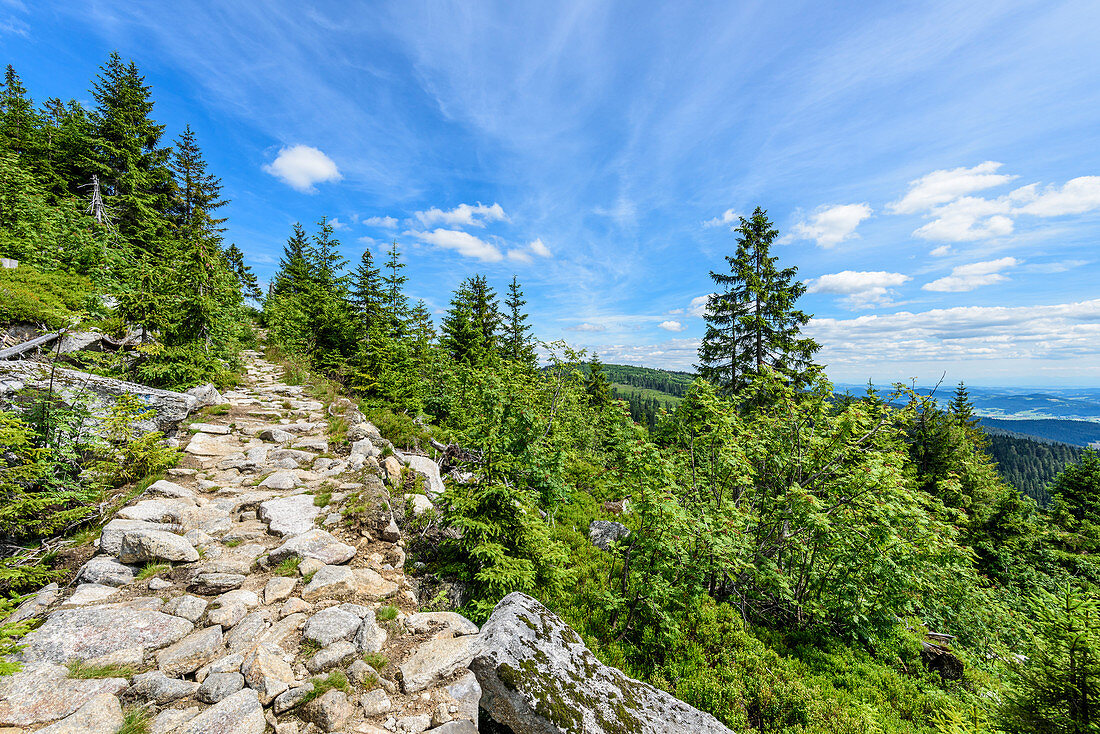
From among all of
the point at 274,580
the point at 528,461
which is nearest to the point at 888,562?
the point at 528,461

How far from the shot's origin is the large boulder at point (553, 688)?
3219 mm

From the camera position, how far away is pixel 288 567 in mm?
4836

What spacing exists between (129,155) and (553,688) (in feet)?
103

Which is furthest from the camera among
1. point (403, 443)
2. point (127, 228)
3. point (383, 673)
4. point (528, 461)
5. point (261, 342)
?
point (261, 342)

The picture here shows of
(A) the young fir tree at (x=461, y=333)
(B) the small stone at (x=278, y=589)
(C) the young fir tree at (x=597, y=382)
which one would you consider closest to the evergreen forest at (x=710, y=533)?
(B) the small stone at (x=278, y=589)

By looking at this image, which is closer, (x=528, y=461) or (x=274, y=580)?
(x=274, y=580)

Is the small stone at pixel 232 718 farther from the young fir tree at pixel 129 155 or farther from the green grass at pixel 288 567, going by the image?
the young fir tree at pixel 129 155

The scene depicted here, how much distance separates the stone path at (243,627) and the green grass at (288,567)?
1 centimetres

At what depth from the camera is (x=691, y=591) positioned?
6.76 m

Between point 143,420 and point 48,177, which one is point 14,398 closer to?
point 143,420

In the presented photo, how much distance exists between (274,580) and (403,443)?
627cm

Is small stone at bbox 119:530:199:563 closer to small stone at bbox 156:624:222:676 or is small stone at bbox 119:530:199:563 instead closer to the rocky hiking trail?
the rocky hiking trail

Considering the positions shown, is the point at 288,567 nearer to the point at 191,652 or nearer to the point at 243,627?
the point at 243,627

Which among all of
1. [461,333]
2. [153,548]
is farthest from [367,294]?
[153,548]
